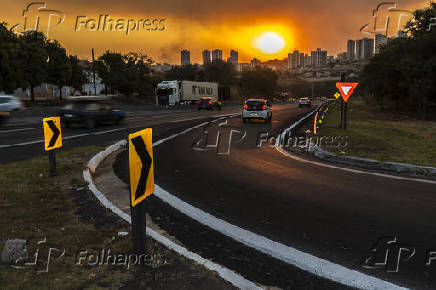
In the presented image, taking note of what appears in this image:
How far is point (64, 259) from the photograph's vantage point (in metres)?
3.73

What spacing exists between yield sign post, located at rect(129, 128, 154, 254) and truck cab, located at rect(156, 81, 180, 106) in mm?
48375

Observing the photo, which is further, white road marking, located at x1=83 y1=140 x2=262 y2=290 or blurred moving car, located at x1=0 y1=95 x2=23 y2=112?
blurred moving car, located at x1=0 y1=95 x2=23 y2=112

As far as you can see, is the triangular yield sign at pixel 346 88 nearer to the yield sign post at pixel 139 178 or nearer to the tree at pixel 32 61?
the yield sign post at pixel 139 178

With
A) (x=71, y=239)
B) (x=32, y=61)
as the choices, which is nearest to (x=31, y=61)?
(x=32, y=61)

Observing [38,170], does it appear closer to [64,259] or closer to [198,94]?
[64,259]

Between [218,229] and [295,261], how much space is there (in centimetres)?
126

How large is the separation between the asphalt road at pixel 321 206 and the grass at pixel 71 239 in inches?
54.7

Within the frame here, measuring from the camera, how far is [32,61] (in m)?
49.7

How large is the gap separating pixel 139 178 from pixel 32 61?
175ft

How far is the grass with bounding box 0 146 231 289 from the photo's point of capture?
10.7ft

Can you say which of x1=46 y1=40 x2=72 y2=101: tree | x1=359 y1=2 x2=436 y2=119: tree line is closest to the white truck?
x1=46 y1=40 x2=72 y2=101: tree

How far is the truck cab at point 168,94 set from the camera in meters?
51.3

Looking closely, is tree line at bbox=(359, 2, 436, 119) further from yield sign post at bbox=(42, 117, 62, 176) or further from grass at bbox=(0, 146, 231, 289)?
grass at bbox=(0, 146, 231, 289)

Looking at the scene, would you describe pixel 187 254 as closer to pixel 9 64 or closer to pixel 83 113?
pixel 83 113
